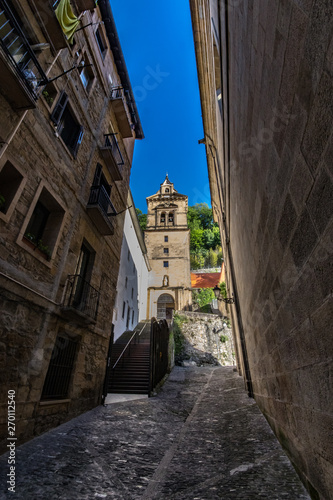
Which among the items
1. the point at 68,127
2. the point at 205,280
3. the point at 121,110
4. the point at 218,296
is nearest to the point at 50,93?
the point at 68,127

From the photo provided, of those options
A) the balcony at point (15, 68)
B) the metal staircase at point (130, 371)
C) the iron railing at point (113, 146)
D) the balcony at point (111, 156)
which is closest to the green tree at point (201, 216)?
the metal staircase at point (130, 371)

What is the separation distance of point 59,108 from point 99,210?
274 cm

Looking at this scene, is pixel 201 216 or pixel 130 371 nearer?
pixel 130 371

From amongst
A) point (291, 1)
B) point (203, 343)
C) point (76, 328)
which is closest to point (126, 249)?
point (203, 343)

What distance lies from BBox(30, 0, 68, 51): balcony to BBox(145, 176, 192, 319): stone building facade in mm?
20742

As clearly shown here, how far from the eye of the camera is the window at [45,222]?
17.6ft

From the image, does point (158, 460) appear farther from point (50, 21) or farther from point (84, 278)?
point (50, 21)

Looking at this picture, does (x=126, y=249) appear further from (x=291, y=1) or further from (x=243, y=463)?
(x=291, y=1)

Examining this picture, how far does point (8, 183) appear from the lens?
184 inches

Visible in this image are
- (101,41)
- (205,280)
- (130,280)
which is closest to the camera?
(101,41)

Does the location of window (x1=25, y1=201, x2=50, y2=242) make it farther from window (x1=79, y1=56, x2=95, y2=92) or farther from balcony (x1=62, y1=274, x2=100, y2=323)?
window (x1=79, y1=56, x2=95, y2=92)

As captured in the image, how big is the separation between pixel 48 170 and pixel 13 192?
4.10 ft

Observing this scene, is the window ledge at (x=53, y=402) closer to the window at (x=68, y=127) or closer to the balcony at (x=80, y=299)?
the balcony at (x=80, y=299)

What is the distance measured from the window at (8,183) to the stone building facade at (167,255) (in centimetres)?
2033
